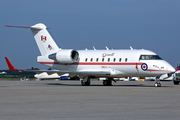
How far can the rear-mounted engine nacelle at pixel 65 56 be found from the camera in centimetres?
3423

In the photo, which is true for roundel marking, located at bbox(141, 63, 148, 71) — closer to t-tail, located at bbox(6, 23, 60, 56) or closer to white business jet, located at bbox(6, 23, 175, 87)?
white business jet, located at bbox(6, 23, 175, 87)

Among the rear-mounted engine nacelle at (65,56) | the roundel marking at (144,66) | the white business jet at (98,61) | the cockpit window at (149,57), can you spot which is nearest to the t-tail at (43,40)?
the white business jet at (98,61)

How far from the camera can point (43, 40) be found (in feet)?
121

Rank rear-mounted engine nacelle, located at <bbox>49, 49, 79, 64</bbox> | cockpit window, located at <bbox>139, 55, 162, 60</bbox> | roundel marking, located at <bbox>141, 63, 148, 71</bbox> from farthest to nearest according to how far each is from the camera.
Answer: rear-mounted engine nacelle, located at <bbox>49, 49, 79, 64</bbox>
cockpit window, located at <bbox>139, 55, 162, 60</bbox>
roundel marking, located at <bbox>141, 63, 148, 71</bbox>

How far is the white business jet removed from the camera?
30.8m

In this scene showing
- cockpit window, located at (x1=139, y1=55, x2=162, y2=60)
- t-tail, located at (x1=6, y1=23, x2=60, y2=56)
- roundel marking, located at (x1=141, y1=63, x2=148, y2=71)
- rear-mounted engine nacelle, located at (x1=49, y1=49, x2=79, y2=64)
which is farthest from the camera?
t-tail, located at (x1=6, y1=23, x2=60, y2=56)

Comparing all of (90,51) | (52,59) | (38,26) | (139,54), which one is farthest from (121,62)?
(38,26)

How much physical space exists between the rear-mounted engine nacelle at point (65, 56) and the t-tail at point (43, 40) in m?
1.31

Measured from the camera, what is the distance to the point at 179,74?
38.9 m

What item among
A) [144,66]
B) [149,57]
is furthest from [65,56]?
[149,57]

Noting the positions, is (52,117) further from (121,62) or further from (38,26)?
(38,26)

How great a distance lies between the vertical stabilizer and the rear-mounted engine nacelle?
1.30m

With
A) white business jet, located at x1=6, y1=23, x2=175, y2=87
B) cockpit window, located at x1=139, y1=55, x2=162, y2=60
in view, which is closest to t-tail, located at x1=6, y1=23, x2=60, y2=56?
white business jet, located at x1=6, y1=23, x2=175, y2=87

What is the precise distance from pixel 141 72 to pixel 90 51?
6.79 m
